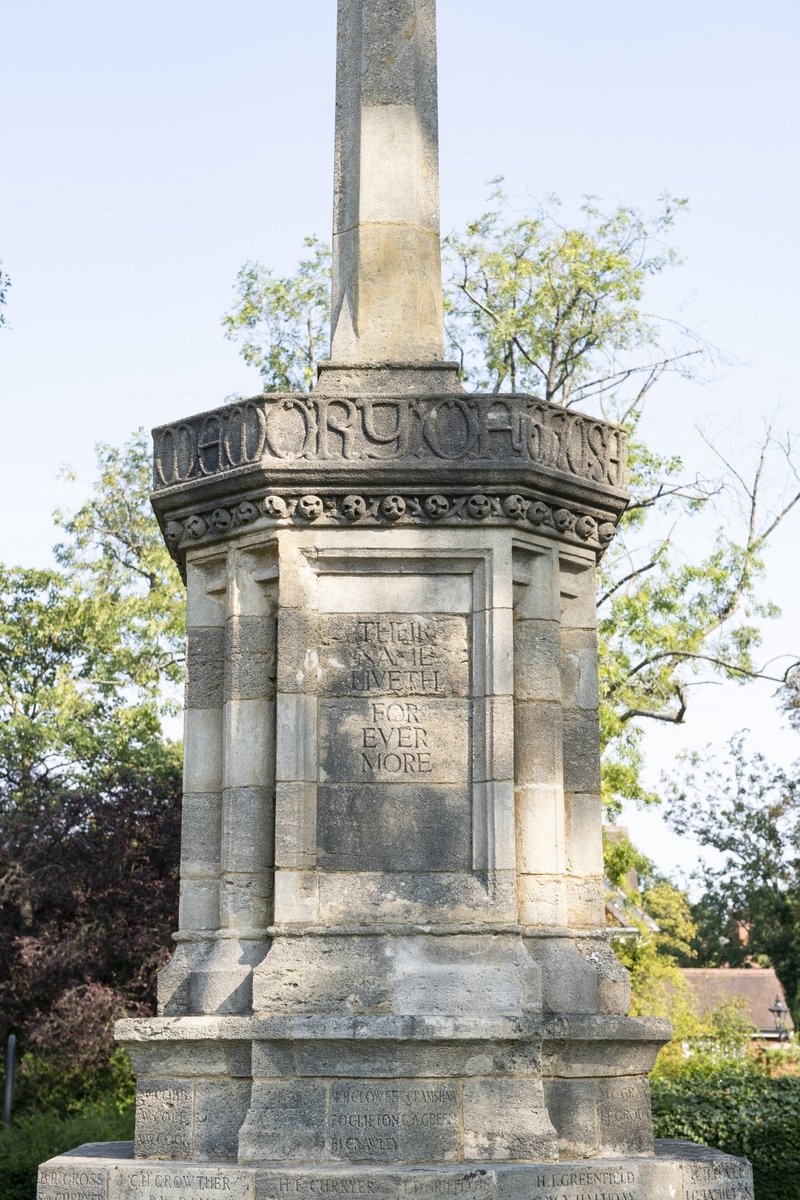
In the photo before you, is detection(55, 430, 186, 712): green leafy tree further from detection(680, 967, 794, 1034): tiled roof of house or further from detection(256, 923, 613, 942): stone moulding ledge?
detection(680, 967, 794, 1034): tiled roof of house

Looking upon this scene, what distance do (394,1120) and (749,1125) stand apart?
26.2ft

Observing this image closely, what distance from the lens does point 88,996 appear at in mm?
19266

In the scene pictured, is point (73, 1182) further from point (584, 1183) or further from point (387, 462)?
point (387, 462)

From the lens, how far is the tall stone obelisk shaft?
7.10 meters

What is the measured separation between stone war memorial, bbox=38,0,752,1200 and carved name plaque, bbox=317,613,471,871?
0.01m

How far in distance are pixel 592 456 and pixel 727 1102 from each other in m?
8.43

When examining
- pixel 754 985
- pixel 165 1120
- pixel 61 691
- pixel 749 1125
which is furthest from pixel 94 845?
pixel 754 985

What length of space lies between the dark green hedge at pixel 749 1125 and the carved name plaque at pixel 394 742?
302 inches

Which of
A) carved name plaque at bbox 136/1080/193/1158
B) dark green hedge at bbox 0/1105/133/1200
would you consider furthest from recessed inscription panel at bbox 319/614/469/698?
dark green hedge at bbox 0/1105/133/1200

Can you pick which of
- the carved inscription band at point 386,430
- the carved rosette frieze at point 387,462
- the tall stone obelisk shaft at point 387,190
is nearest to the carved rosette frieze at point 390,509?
the carved rosette frieze at point 387,462

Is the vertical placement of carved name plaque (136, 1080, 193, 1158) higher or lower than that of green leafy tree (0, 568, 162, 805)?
lower

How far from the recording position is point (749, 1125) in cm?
1268

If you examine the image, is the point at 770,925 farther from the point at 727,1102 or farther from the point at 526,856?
the point at 526,856

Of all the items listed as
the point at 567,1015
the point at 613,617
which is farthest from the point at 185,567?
the point at 613,617
